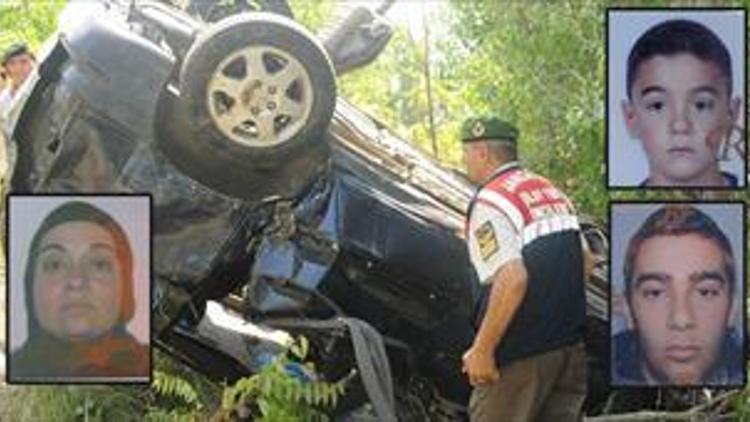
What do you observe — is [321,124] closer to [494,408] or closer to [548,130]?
[494,408]

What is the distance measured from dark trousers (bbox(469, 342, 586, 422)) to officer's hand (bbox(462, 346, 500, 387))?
5 centimetres

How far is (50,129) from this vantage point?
5801mm

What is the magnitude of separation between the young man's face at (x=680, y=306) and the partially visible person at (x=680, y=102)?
0.79m

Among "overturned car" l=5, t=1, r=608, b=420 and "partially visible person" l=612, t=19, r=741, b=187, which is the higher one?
"partially visible person" l=612, t=19, r=741, b=187

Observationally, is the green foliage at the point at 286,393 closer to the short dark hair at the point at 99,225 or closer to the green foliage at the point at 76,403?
the short dark hair at the point at 99,225

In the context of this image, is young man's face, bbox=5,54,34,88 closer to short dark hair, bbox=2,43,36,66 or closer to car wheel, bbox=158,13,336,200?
short dark hair, bbox=2,43,36,66

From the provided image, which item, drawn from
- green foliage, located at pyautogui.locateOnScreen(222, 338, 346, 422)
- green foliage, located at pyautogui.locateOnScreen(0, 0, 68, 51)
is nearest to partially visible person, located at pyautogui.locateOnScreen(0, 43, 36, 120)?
green foliage, located at pyautogui.locateOnScreen(222, 338, 346, 422)

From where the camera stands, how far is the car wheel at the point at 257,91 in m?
5.50

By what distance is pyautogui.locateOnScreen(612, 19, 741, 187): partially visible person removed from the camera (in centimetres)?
645

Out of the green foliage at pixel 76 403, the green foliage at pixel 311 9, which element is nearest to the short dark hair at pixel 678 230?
the green foliage at pixel 76 403

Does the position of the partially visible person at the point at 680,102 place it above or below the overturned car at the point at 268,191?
above

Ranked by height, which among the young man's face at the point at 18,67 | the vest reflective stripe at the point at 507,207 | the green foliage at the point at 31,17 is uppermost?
the green foliage at the point at 31,17

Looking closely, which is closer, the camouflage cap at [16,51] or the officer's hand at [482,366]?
the officer's hand at [482,366]

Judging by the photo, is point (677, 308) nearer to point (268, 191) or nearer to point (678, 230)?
point (678, 230)
